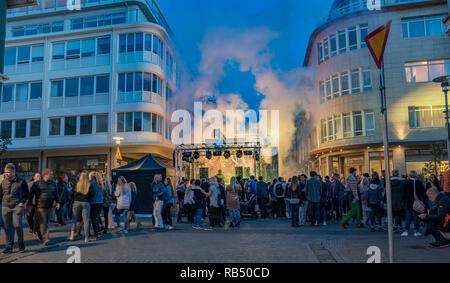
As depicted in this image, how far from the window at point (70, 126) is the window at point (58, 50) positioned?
5.27m

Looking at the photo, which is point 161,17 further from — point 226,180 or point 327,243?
point 327,243

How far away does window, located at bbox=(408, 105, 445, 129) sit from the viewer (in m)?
25.6

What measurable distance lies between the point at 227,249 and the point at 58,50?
2796 cm

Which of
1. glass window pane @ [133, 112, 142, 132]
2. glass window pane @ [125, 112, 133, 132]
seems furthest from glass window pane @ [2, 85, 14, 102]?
glass window pane @ [133, 112, 142, 132]

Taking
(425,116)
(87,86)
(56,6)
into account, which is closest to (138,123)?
(87,86)

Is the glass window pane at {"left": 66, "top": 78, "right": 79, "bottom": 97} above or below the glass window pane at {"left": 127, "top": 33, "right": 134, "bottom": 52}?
below

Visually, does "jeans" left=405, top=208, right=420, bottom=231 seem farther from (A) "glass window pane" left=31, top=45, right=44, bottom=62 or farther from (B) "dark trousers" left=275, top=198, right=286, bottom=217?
(A) "glass window pane" left=31, top=45, right=44, bottom=62

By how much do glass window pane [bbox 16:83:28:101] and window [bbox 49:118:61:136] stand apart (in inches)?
130

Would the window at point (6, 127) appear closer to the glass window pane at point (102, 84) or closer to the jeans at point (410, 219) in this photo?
the glass window pane at point (102, 84)

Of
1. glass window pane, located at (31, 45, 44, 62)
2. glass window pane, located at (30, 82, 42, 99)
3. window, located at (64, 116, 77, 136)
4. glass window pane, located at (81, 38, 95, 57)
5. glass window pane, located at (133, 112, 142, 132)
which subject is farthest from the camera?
glass window pane, located at (31, 45, 44, 62)

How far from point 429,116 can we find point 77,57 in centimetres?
2713

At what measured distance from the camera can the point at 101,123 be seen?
28797 millimetres

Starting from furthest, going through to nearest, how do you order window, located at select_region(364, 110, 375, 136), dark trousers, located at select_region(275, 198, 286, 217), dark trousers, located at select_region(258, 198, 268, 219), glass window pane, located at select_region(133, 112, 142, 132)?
glass window pane, located at select_region(133, 112, 142, 132), window, located at select_region(364, 110, 375, 136), dark trousers, located at select_region(275, 198, 286, 217), dark trousers, located at select_region(258, 198, 268, 219)
